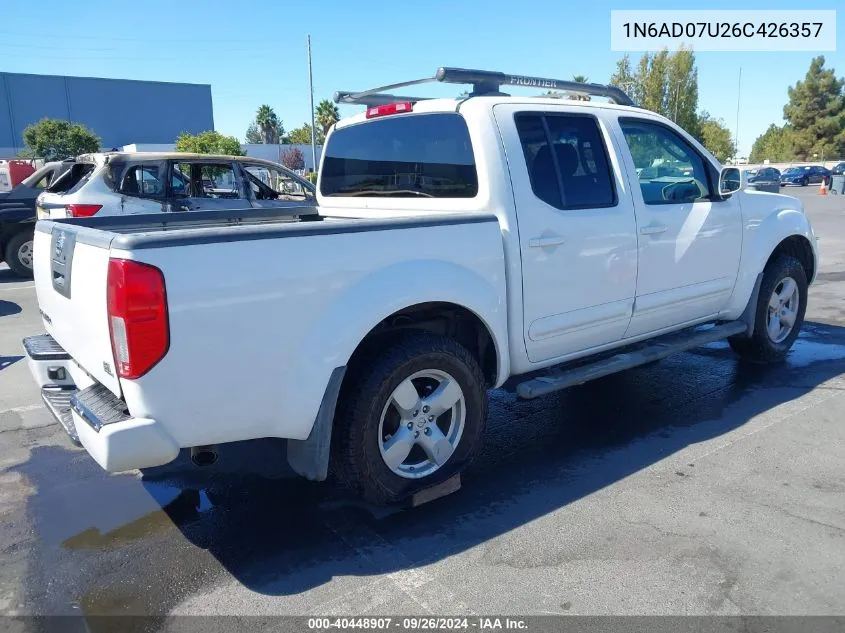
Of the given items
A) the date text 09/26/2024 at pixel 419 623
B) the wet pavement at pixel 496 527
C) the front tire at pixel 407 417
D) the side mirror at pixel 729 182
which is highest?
the side mirror at pixel 729 182

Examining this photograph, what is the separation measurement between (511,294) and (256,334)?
1.48 metres

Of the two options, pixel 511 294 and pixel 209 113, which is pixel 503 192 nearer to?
pixel 511 294

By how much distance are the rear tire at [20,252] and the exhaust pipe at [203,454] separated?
965 cm

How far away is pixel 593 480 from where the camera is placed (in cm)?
374

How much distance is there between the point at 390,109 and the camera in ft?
14.2

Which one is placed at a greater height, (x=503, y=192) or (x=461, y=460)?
(x=503, y=192)

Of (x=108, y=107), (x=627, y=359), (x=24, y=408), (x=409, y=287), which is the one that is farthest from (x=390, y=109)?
(x=108, y=107)

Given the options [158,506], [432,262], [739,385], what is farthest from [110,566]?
[739,385]

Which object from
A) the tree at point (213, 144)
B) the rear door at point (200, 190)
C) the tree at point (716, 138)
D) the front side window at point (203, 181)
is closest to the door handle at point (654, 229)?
the rear door at point (200, 190)

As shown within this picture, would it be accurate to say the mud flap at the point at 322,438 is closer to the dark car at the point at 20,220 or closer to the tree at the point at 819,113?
the dark car at the point at 20,220

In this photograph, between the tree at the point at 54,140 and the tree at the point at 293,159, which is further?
the tree at the point at 293,159

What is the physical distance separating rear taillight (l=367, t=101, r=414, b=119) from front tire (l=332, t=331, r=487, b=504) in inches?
62.7

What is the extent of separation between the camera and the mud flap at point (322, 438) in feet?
9.81

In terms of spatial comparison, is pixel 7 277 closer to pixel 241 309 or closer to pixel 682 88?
pixel 241 309
